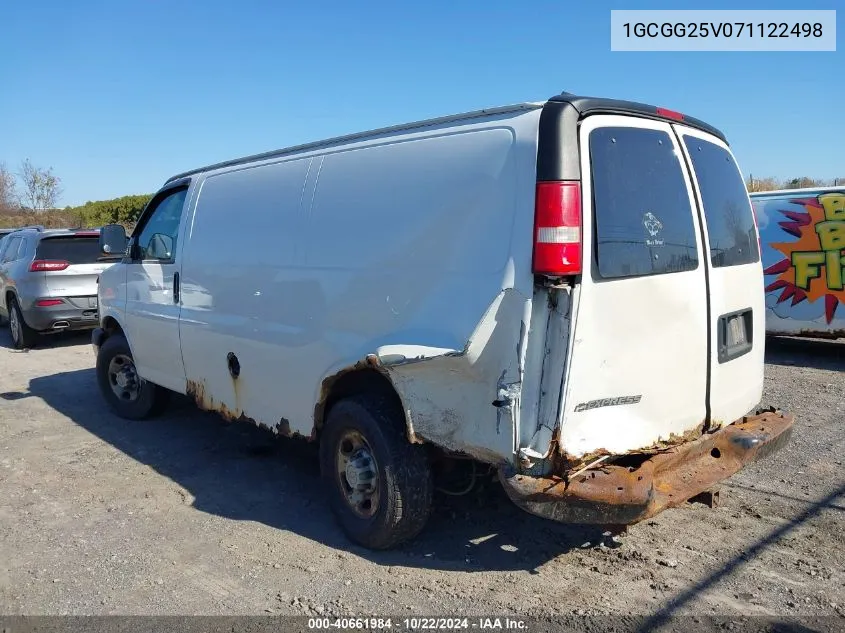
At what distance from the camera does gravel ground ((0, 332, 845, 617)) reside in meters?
3.42

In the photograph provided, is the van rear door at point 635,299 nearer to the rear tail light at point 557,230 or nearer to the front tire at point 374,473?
the rear tail light at point 557,230

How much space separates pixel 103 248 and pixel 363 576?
13.8 ft

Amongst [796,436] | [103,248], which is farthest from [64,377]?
[796,436]

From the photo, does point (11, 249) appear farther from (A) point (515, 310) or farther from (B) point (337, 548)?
(A) point (515, 310)

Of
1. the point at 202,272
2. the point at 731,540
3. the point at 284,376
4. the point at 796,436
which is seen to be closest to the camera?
the point at 731,540

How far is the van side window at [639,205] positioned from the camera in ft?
10.3

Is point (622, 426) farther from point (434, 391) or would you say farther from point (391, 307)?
point (391, 307)

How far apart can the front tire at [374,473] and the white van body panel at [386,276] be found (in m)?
0.23

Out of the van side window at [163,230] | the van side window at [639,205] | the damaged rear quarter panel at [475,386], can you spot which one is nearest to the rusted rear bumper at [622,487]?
the damaged rear quarter panel at [475,386]

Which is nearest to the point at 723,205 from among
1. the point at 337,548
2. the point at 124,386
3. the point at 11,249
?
the point at 337,548

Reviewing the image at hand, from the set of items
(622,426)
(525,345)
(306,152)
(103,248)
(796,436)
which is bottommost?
(796,436)

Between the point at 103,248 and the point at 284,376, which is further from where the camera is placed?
the point at 103,248

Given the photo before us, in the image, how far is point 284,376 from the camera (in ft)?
14.5

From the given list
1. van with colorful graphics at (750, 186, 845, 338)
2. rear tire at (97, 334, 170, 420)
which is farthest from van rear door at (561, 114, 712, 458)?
van with colorful graphics at (750, 186, 845, 338)
